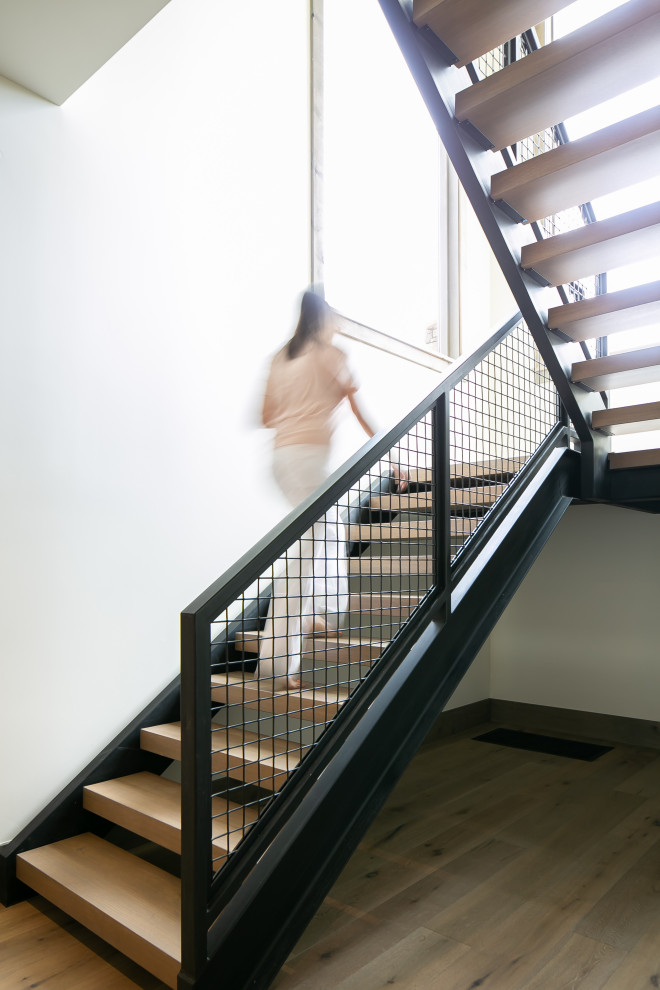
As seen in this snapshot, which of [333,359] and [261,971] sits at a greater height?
[333,359]

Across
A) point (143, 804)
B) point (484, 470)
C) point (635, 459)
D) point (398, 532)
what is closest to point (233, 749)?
point (143, 804)

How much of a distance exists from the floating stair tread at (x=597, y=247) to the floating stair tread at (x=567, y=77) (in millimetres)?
370

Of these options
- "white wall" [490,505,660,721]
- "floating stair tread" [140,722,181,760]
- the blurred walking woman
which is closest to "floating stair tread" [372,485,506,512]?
the blurred walking woman

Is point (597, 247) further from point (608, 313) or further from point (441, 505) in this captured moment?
point (441, 505)

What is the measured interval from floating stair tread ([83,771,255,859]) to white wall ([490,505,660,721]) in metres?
2.96

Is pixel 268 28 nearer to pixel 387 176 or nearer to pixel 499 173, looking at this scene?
pixel 387 176

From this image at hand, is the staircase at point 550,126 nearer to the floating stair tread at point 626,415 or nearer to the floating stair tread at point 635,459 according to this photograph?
the floating stair tread at point 626,415

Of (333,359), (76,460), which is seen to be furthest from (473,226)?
(76,460)

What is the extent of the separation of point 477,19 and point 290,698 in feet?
7.24

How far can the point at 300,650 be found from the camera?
2.09m

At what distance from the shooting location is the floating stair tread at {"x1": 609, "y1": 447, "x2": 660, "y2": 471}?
3.21 metres

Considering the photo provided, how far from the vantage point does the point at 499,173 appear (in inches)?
93.0

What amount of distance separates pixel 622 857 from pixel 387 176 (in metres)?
4.24

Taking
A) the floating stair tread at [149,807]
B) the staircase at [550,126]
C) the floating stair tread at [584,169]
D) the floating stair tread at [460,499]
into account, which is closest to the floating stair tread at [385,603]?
the floating stair tread at [460,499]
